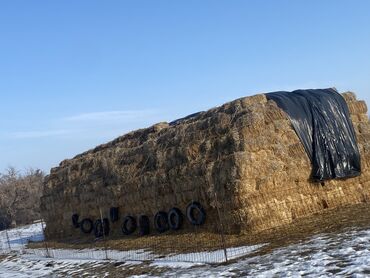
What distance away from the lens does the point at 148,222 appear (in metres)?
17.0

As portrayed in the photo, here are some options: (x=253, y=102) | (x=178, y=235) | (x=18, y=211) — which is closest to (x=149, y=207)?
(x=178, y=235)

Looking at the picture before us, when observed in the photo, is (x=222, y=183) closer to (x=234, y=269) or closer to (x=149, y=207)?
(x=149, y=207)

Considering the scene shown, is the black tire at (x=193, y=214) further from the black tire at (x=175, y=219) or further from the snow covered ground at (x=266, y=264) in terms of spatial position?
the snow covered ground at (x=266, y=264)

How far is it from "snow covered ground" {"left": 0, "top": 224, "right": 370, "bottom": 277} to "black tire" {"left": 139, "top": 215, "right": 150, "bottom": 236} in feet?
6.68

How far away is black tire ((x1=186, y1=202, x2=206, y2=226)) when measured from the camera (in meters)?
14.6

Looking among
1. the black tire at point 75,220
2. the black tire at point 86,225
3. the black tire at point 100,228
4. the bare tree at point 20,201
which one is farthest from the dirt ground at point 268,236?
the bare tree at point 20,201

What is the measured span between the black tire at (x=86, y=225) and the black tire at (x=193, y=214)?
6367 mm

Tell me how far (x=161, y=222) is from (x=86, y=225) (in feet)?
17.1

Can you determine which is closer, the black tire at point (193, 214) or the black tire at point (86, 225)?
the black tire at point (193, 214)

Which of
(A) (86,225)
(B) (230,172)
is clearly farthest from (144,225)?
(B) (230,172)

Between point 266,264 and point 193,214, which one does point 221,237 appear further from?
point 266,264

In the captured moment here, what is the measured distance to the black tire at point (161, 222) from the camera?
632 inches

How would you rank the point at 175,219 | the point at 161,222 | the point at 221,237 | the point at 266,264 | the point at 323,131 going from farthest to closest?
1. the point at 161,222
2. the point at 323,131
3. the point at 175,219
4. the point at 221,237
5. the point at 266,264

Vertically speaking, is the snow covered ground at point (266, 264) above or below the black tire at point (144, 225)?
below
